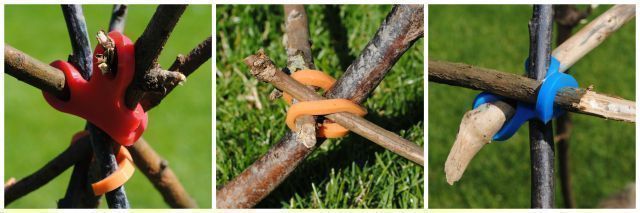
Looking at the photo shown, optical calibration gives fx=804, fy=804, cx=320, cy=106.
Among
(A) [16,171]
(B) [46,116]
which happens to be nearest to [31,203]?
(A) [16,171]

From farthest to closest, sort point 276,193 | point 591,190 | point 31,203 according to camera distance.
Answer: point 31,203, point 591,190, point 276,193

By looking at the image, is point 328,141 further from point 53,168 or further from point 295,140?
point 53,168

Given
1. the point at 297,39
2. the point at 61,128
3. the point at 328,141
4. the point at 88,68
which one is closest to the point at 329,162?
the point at 328,141

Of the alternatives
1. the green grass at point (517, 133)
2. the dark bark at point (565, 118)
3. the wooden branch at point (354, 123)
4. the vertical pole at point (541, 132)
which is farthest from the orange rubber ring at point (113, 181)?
the green grass at point (517, 133)

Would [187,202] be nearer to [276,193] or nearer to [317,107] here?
[276,193]

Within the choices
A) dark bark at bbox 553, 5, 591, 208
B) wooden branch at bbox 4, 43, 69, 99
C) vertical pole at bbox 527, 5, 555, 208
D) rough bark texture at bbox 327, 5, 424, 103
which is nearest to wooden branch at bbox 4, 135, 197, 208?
wooden branch at bbox 4, 43, 69, 99

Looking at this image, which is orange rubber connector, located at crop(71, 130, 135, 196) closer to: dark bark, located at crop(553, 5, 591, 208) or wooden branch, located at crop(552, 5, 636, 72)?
wooden branch, located at crop(552, 5, 636, 72)
